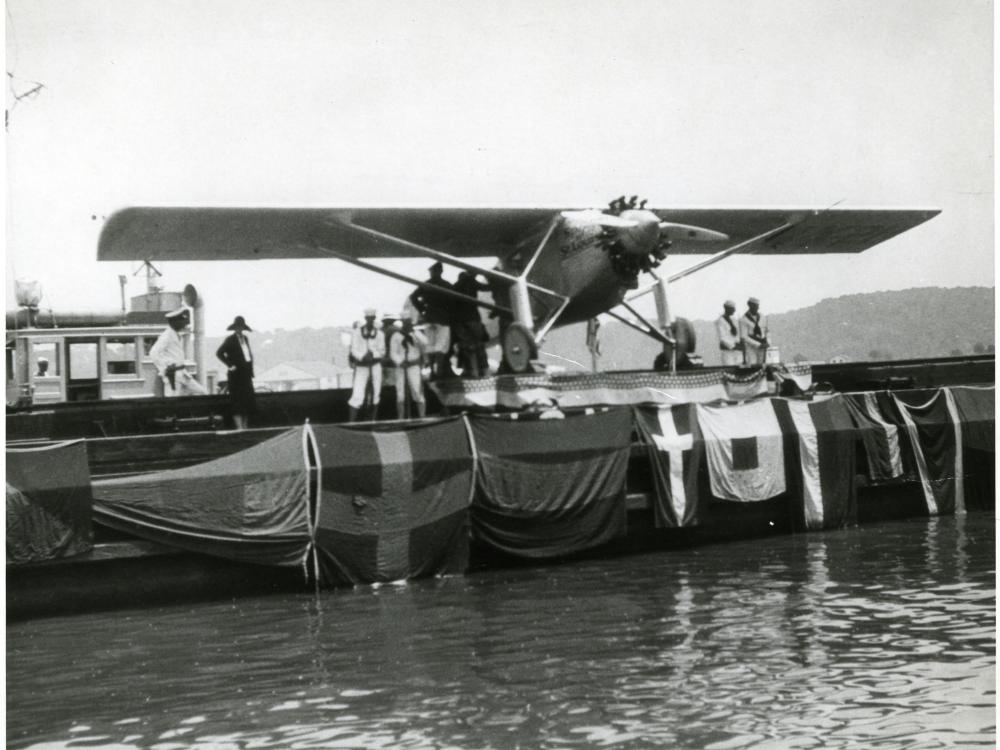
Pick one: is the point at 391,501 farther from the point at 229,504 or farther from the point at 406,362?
the point at 406,362

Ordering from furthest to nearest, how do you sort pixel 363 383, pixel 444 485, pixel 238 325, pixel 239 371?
pixel 363 383
pixel 238 325
pixel 239 371
pixel 444 485

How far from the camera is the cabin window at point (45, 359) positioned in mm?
19797

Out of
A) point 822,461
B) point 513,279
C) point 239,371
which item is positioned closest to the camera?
point 822,461

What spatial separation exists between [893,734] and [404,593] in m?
5.50

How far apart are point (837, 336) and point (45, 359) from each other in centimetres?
9790

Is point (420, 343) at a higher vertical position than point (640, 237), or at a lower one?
lower

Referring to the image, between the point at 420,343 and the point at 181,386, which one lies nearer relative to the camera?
the point at 181,386

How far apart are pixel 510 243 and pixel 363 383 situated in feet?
15.5

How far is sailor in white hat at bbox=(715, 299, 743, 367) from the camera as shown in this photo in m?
17.9

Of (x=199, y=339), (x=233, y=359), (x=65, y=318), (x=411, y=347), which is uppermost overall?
(x=65, y=318)

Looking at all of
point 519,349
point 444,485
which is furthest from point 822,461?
point 444,485

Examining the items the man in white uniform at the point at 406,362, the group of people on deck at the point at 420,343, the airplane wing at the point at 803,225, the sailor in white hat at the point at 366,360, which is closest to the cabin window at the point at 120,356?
the group of people on deck at the point at 420,343

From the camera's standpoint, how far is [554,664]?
25.8 ft

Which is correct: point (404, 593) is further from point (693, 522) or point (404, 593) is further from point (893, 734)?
point (893, 734)
